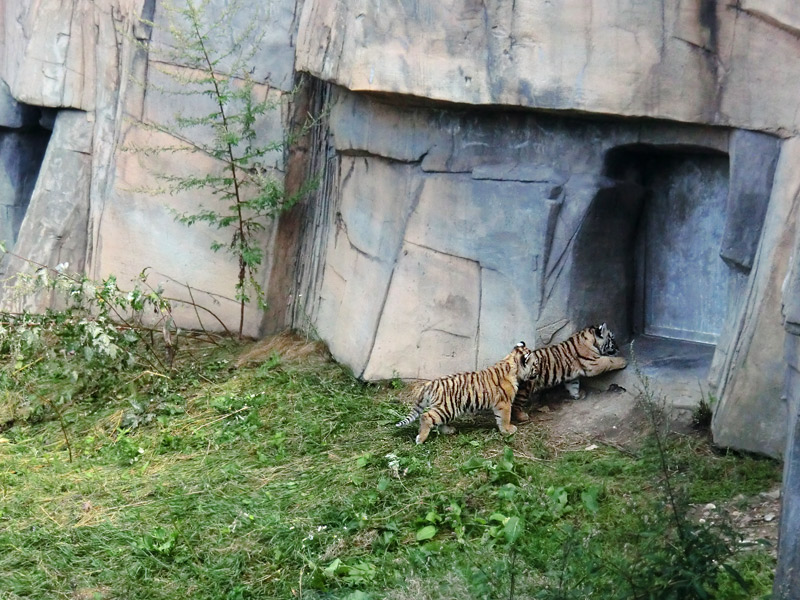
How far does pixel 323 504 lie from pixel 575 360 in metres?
2.09

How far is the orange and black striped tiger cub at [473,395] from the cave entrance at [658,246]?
610mm

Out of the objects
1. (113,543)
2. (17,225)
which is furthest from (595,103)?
(17,225)

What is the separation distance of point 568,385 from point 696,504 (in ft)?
5.82

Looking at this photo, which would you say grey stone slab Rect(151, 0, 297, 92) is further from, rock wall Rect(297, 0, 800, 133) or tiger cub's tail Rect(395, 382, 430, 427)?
tiger cub's tail Rect(395, 382, 430, 427)

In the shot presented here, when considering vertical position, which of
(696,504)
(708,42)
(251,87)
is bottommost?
(696,504)

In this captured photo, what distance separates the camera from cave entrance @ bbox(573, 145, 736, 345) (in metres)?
6.68

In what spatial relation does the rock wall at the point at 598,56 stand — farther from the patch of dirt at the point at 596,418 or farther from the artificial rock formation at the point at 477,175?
the patch of dirt at the point at 596,418

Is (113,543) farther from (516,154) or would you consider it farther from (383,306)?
(516,154)

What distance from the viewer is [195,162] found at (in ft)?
28.9

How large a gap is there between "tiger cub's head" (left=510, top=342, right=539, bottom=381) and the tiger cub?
0.27 ft

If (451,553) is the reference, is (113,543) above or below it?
below

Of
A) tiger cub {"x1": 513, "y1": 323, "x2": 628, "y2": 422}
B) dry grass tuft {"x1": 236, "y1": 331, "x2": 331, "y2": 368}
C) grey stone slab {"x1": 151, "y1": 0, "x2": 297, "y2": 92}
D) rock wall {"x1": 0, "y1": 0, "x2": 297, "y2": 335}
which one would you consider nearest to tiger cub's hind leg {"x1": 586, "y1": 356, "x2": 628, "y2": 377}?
tiger cub {"x1": 513, "y1": 323, "x2": 628, "y2": 422}

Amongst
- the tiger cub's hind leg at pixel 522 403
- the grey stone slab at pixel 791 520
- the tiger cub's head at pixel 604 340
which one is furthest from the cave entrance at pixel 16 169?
the grey stone slab at pixel 791 520

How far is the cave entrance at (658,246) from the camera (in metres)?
6.68
